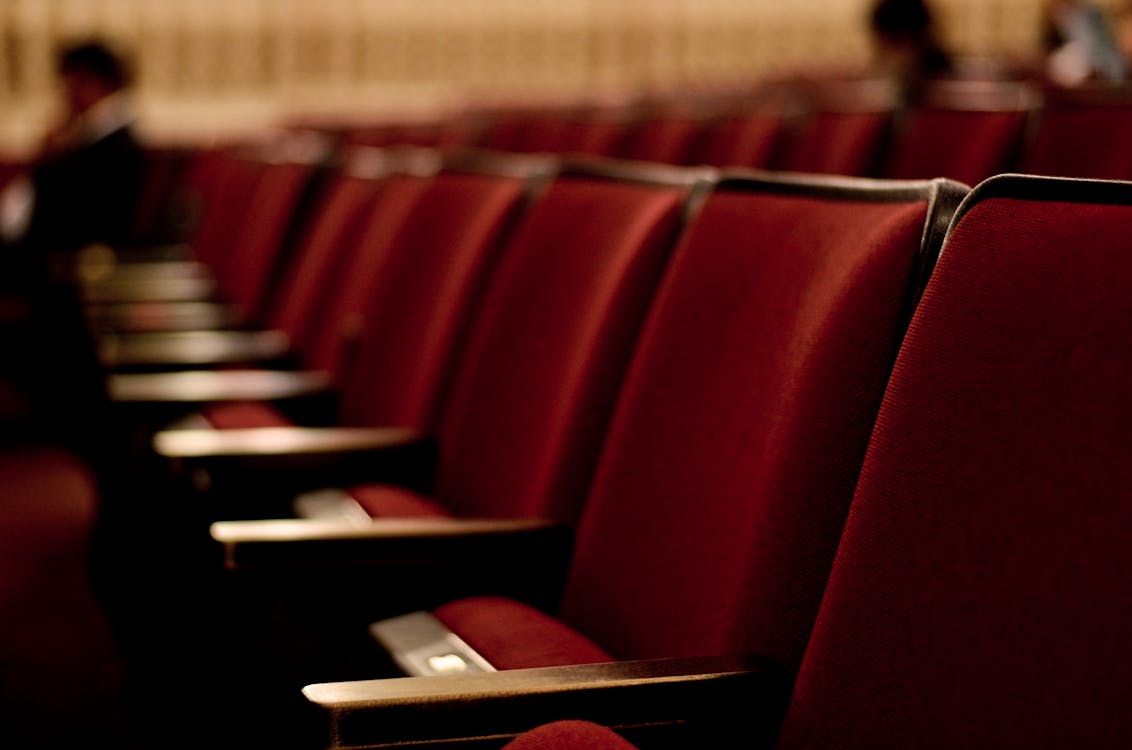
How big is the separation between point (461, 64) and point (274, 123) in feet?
2.59

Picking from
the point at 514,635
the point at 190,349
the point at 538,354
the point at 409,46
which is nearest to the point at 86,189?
the point at 190,349

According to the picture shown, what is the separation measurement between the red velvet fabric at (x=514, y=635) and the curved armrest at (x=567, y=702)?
81 millimetres

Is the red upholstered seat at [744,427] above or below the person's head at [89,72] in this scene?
below

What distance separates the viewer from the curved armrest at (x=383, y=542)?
594 millimetres

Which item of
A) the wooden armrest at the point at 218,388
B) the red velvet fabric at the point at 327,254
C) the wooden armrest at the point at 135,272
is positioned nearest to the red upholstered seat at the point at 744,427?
the wooden armrest at the point at 218,388

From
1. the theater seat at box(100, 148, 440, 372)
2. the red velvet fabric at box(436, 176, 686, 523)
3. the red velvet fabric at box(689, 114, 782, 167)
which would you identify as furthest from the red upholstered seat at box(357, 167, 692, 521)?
the red velvet fabric at box(689, 114, 782, 167)

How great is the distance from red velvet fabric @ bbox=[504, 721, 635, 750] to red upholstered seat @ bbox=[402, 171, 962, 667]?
85 mm

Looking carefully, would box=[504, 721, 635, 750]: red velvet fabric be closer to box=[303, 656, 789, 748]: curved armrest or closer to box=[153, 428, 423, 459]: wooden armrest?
box=[303, 656, 789, 748]: curved armrest

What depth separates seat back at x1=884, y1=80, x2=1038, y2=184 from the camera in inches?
38.6

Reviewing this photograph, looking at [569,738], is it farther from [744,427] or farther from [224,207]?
[224,207]

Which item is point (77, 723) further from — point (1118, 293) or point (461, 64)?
point (461, 64)

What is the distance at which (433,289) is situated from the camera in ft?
2.93

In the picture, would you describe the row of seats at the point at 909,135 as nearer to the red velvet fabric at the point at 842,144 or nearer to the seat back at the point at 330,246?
the red velvet fabric at the point at 842,144

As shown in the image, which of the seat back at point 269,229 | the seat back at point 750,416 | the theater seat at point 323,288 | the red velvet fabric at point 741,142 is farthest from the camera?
the seat back at point 269,229
